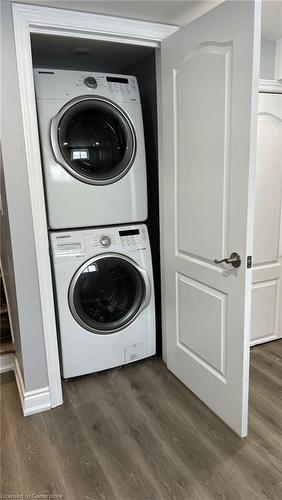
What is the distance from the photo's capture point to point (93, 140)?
2.17 m

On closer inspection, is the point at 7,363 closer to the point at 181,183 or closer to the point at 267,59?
the point at 181,183

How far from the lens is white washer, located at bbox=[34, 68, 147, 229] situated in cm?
198

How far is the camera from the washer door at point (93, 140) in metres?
2.00

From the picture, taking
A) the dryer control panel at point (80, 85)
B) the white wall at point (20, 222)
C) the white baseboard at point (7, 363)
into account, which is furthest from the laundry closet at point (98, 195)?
the white baseboard at point (7, 363)

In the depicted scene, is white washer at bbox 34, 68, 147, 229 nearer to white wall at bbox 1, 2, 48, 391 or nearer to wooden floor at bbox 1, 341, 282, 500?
white wall at bbox 1, 2, 48, 391

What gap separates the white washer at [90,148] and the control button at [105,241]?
0.29 feet

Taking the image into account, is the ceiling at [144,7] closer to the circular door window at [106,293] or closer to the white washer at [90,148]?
the white washer at [90,148]

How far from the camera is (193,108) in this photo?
5.80ft

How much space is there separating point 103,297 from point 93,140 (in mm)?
1007

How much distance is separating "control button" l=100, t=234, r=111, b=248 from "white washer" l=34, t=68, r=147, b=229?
9 cm

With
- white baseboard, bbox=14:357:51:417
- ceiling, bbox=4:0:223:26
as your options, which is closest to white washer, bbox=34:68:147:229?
ceiling, bbox=4:0:223:26

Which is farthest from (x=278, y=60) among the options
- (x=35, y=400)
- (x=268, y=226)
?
(x=35, y=400)

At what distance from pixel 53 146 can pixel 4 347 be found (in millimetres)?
1453

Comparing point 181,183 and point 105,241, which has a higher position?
point 181,183
